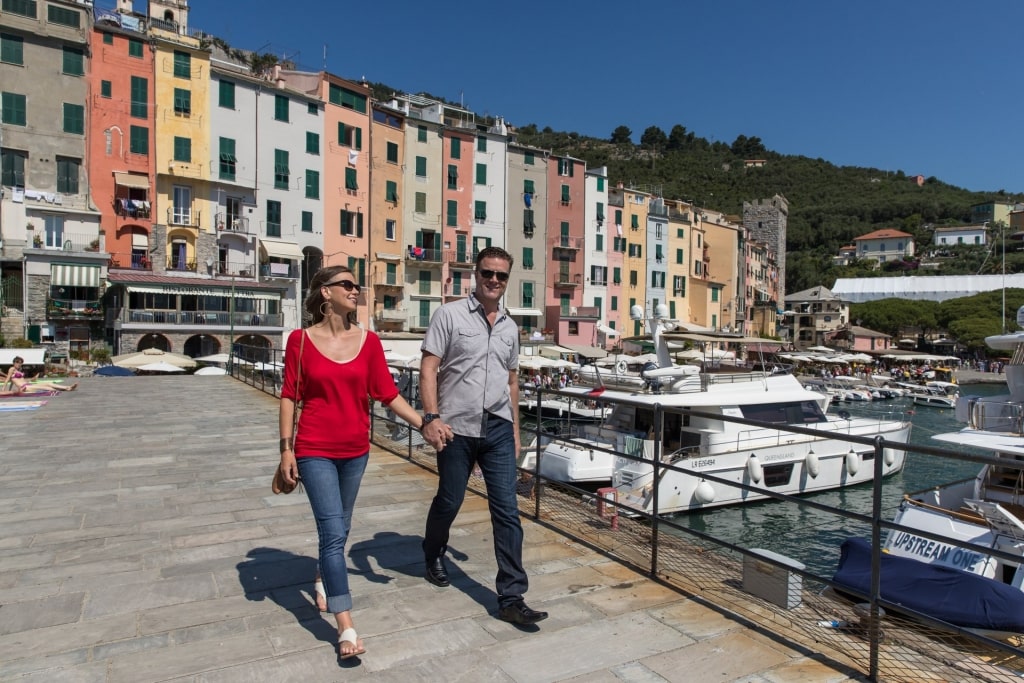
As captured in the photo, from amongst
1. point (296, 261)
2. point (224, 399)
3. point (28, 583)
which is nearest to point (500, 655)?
point (28, 583)

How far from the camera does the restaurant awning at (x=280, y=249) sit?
39594 mm

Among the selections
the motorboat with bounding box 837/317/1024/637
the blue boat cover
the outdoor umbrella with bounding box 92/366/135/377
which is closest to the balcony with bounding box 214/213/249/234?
the outdoor umbrella with bounding box 92/366/135/377

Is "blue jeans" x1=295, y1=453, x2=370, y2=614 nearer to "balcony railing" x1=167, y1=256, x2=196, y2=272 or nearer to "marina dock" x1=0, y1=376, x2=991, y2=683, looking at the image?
"marina dock" x1=0, y1=376, x2=991, y2=683

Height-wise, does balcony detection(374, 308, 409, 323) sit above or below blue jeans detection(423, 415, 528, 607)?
above

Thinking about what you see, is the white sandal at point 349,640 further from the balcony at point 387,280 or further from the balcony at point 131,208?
the balcony at point 387,280

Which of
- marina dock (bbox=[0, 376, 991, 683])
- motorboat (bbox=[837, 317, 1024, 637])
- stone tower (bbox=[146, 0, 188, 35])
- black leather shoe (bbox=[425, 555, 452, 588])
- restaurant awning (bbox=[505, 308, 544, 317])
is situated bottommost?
motorboat (bbox=[837, 317, 1024, 637])

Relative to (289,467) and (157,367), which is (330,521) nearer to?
(289,467)

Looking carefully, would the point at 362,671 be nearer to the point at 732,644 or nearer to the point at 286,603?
the point at 286,603

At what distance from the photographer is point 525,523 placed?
Result: 5.45 m

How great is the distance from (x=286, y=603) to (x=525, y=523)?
2067 millimetres

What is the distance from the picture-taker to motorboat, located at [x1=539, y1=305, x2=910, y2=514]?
14359 mm

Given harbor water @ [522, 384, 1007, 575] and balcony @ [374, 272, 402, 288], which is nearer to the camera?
harbor water @ [522, 384, 1007, 575]

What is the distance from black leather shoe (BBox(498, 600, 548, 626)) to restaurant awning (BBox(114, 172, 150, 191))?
38391mm

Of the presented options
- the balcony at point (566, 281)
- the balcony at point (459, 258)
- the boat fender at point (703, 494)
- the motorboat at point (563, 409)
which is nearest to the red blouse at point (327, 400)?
the boat fender at point (703, 494)
